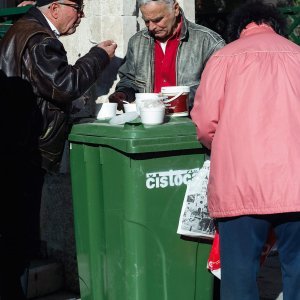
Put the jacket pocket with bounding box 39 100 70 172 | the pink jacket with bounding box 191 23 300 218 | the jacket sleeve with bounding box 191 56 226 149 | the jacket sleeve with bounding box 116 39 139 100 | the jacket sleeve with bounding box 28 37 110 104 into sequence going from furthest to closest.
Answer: the jacket sleeve with bounding box 116 39 139 100 → the jacket pocket with bounding box 39 100 70 172 → the jacket sleeve with bounding box 28 37 110 104 → the jacket sleeve with bounding box 191 56 226 149 → the pink jacket with bounding box 191 23 300 218

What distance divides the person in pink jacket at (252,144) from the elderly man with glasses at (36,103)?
0.84 m

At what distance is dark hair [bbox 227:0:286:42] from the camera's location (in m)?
3.77

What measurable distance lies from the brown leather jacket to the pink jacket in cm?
87

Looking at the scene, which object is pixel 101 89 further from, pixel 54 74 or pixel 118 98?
pixel 54 74

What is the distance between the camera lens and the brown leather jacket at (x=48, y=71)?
→ 4.18m

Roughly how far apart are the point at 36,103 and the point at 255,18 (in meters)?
1.29

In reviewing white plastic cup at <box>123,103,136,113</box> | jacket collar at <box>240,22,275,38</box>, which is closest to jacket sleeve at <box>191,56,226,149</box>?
jacket collar at <box>240,22,275,38</box>

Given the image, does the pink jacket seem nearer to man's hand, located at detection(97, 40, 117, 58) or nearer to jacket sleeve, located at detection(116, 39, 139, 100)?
man's hand, located at detection(97, 40, 117, 58)

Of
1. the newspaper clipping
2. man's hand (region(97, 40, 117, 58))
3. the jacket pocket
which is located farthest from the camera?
man's hand (region(97, 40, 117, 58))

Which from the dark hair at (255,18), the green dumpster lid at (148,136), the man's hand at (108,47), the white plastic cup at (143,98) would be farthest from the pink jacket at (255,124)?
the man's hand at (108,47)

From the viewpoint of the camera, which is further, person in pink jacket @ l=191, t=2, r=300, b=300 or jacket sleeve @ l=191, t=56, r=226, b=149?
jacket sleeve @ l=191, t=56, r=226, b=149

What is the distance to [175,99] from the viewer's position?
4.23 meters

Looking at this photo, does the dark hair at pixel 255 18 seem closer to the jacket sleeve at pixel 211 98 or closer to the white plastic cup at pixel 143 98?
the jacket sleeve at pixel 211 98

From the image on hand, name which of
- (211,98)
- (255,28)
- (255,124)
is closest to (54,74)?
(211,98)
